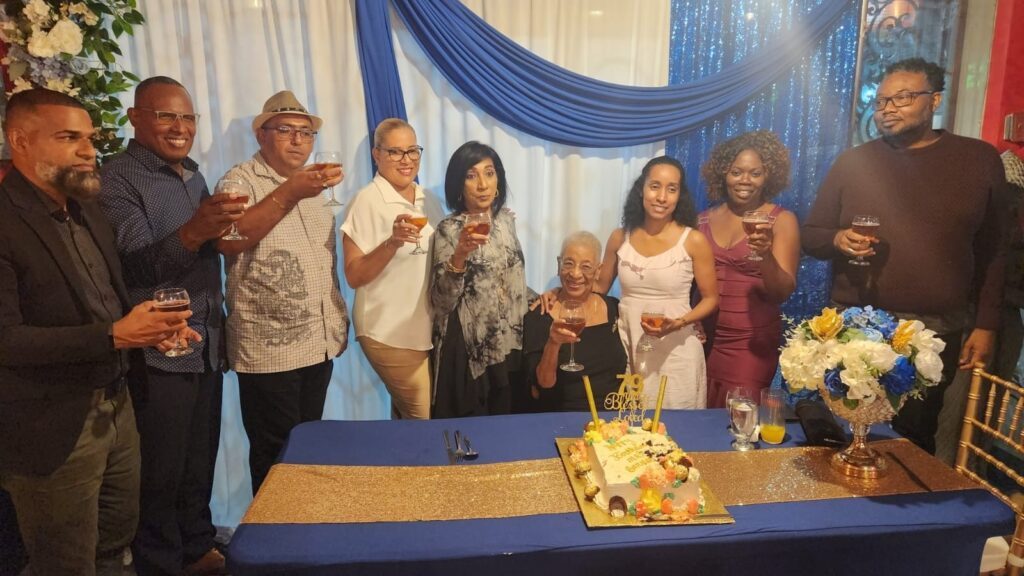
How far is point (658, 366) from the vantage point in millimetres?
2719

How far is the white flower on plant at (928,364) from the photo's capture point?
5.56 ft

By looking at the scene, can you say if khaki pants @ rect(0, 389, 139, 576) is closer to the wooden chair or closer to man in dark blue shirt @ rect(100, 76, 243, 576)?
man in dark blue shirt @ rect(100, 76, 243, 576)

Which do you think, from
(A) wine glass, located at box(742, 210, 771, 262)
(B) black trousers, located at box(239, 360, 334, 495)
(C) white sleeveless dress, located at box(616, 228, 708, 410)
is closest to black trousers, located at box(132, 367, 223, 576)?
(B) black trousers, located at box(239, 360, 334, 495)

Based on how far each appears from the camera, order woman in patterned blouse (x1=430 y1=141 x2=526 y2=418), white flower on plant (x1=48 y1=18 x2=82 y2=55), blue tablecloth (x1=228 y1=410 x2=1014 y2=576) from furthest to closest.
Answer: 1. woman in patterned blouse (x1=430 y1=141 x2=526 y2=418)
2. white flower on plant (x1=48 y1=18 x2=82 y2=55)
3. blue tablecloth (x1=228 y1=410 x2=1014 y2=576)

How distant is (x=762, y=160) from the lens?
9.41ft

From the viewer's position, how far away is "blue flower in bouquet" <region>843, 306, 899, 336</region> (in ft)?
5.75

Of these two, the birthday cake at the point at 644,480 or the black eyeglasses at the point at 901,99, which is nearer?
the birthday cake at the point at 644,480

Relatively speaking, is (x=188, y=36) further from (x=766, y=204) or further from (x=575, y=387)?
(x=766, y=204)

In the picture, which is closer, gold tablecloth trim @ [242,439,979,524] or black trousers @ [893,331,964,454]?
gold tablecloth trim @ [242,439,979,524]

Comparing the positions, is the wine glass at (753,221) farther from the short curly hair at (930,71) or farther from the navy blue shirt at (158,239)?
the navy blue shirt at (158,239)

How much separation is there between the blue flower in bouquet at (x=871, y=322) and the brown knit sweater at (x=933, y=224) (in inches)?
41.4

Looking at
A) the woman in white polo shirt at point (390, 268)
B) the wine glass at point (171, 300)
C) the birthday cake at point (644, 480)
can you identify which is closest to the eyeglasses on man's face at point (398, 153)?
the woman in white polo shirt at point (390, 268)

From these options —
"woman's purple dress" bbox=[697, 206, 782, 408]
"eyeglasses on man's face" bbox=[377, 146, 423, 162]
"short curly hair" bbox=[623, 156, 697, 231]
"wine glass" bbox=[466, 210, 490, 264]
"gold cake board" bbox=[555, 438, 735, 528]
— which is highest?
"eyeglasses on man's face" bbox=[377, 146, 423, 162]

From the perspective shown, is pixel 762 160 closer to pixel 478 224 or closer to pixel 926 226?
pixel 926 226
